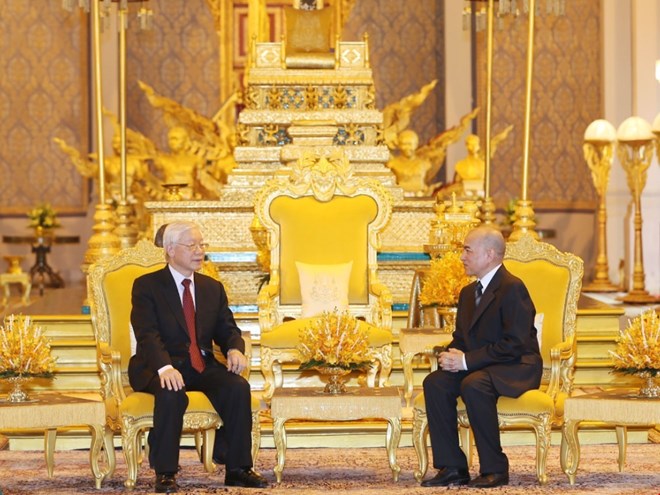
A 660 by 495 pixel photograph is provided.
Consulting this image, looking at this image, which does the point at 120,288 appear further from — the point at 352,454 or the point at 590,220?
the point at 590,220

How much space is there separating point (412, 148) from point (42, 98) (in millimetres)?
5642

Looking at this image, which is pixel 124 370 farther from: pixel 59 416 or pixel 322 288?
pixel 322 288

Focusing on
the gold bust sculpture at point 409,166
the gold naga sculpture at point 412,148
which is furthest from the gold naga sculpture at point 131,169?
the gold bust sculpture at point 409,166

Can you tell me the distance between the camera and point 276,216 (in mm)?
8477

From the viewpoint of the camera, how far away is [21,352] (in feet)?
20.3

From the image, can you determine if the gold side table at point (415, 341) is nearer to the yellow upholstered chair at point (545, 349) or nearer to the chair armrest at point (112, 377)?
the yellow upholstered chair at point (545, 349)

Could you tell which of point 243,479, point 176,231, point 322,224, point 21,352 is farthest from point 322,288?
point 21,352

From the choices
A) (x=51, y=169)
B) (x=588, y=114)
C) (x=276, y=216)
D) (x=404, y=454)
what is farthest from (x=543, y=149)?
(x=404, y=454)

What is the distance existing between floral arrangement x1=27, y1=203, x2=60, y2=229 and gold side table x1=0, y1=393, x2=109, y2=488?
9.79 metres

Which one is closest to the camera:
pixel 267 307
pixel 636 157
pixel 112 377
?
pixel 112 377

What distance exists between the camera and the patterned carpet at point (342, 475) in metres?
5.98

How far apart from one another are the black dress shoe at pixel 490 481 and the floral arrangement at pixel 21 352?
6.71 ft

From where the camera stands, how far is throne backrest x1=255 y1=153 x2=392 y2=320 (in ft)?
27.6

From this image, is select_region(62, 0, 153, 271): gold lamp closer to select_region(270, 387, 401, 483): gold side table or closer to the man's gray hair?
the man's gray hair
